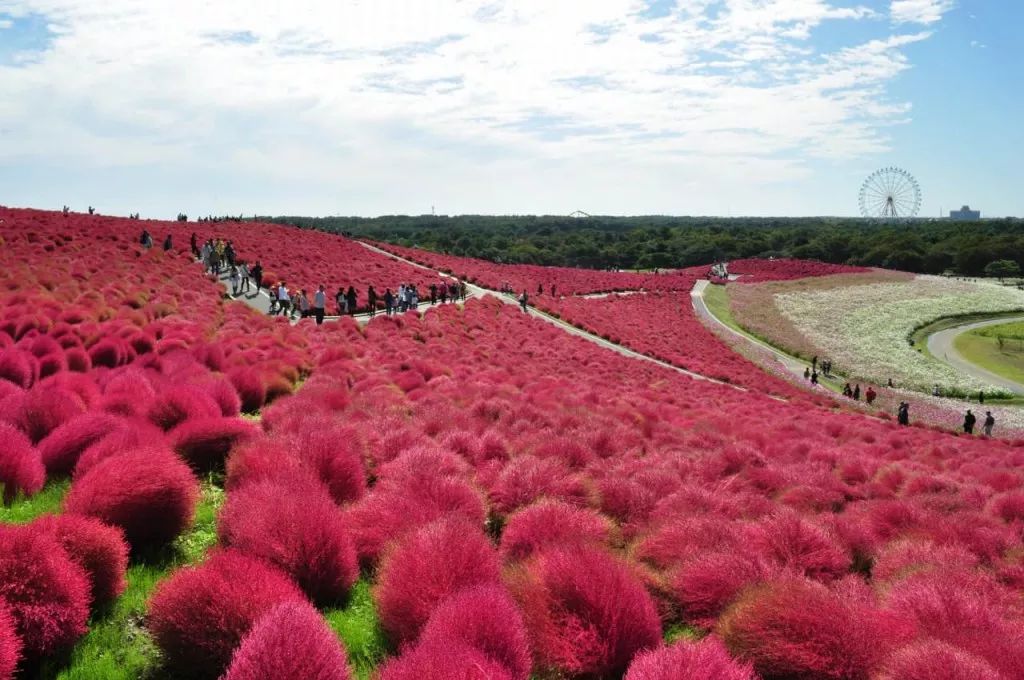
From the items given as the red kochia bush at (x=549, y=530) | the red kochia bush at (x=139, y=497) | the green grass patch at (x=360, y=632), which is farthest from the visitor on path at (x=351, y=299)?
the green grass patch at (x=360, y=632)

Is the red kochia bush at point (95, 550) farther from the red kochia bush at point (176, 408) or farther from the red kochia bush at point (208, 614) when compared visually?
the red kochia bush at point (176, 408)

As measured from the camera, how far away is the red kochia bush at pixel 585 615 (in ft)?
12.1

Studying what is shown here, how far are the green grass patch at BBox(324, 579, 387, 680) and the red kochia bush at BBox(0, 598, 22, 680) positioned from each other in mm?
1543

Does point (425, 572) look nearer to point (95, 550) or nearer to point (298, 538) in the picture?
point (298, 538)

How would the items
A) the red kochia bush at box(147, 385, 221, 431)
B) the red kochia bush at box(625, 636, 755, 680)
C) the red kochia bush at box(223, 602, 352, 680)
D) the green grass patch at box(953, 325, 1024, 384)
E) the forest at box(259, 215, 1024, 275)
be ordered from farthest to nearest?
the forest at box(259, 215, 1024, 275) < the green grass patch at box(953, 325, 1024, 384) < the red kochia bush at box(147, 385, 221, 431) < the red kochia bush at box(625, 636, 755, 680) < the red kochia bush at box(223, 602, 352, 680)

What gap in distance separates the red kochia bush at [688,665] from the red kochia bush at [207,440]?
4.99 meters

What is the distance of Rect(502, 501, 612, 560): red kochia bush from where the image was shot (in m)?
5.09

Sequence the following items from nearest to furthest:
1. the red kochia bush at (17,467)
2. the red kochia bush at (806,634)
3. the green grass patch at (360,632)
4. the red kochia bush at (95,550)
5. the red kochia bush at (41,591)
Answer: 1. the red kochia bush at (41,591)
2. the red kochia bush at (806,634)
3. the green grass patch at (360,632)
4. the red kochia bush at (95,550)
5. the red kochia bush at (17,467)

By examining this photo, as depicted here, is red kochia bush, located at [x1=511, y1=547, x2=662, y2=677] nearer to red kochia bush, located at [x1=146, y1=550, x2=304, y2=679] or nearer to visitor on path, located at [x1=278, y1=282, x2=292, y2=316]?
red kochia bush, located at [x1=146, y1=550, x2=304, y2=679]

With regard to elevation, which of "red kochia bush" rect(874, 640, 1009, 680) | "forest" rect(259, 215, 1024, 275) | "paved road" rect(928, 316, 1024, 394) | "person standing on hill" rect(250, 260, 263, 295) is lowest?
"paved road" rect(928, 316, 1024, 394)

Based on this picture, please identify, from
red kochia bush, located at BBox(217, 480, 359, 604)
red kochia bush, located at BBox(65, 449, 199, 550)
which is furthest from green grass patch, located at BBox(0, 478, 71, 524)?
red kochia bush, located at BBox(217, 480, 359, 604)

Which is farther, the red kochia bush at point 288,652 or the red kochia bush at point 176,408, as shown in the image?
the red kochia bush at point 176,408

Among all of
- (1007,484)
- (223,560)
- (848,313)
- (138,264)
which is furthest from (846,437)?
(848,313)

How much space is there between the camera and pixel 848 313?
2692 inches
